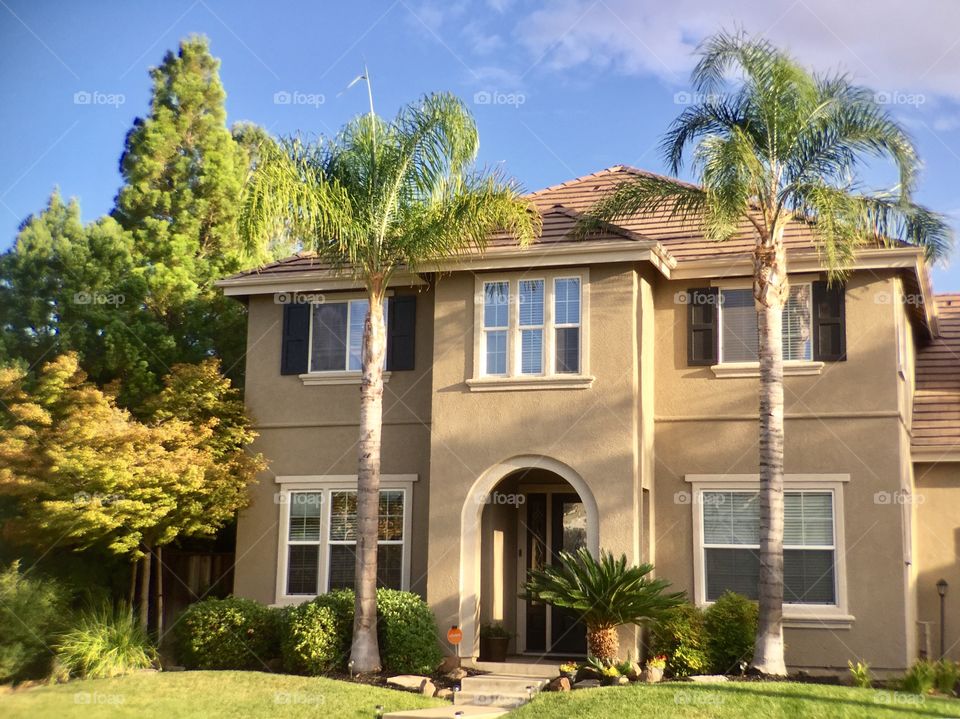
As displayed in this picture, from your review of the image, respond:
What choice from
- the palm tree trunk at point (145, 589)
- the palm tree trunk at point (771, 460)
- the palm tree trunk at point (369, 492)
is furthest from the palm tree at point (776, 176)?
the palm tree trunk at point (145, 589)

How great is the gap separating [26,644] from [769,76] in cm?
1380

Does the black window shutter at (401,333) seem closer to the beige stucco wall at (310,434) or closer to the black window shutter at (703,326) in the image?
the beige stucco wall at (310,434)

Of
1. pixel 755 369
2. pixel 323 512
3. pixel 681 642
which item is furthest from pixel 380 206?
pixel 681 642

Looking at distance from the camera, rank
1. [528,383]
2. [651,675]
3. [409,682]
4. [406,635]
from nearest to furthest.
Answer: [651,675] → [409,682] → [406,635] → [528,383]

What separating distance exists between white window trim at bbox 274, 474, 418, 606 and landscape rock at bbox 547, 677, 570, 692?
363cm

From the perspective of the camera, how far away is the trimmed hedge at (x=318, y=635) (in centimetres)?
1590

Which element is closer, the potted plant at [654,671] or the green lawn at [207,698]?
the green lawn at [207,698]

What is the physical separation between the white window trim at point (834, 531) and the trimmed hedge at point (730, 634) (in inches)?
43.8

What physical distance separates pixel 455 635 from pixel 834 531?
589 cm

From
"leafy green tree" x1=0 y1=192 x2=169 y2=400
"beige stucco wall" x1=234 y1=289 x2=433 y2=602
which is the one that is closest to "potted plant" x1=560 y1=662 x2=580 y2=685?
"beige stucco wall" x1=234 y1=289 x2=433 y2=602

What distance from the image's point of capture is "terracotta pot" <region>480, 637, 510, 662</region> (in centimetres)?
1727

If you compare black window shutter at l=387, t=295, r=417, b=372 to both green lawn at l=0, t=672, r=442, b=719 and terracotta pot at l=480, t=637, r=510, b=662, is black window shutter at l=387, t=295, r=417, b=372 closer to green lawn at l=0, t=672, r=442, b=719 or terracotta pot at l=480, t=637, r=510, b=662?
terracotta pot at l=480, t=637, r=510, b=662

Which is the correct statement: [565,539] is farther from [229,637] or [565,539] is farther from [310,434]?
[229,637]

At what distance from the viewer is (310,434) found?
19078mm
